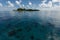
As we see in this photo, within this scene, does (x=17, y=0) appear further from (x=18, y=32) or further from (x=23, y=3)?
(x=18, y=32)

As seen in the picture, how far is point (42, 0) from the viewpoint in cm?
3862

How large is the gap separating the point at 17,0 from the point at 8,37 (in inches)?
732

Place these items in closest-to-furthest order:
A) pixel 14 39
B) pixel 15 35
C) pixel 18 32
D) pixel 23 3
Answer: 1. pixel 14 39
2. pixel 15 35
3. pixel 18 32
4. pixel 23 3

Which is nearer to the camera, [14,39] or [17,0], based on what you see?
[14,39]

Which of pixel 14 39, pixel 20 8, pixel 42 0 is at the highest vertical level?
pixel 42 0

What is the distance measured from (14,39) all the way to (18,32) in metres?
3.80

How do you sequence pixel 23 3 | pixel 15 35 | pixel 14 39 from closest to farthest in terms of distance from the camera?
pixel 14 39
pixel 15 35
pixel 23 3

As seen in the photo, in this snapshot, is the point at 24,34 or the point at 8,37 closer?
the point at 8,37

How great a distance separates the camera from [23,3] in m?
39.9

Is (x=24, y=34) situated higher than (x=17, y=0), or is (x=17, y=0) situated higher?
(x=17, y=0)

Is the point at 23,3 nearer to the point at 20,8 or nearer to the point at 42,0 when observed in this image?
the point at 20,8

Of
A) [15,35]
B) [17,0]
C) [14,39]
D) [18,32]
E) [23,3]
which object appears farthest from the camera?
[23,3]

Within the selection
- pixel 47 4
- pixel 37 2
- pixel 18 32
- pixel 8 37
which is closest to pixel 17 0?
pixel 37 2

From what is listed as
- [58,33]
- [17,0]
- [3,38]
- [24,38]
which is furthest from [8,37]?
A: [17,0]
